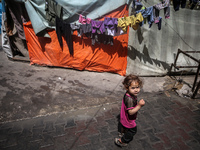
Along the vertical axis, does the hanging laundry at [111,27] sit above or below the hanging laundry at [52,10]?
below

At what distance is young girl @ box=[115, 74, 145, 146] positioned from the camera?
252 cm

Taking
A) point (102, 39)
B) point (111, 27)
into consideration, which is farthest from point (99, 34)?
point (111, 27)

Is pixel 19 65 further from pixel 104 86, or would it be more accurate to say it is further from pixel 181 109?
pixel 181 109

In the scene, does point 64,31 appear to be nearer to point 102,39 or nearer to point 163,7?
point 102,39

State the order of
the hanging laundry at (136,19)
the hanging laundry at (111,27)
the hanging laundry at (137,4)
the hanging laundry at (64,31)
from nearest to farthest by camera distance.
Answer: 1. the hanging laundry at (136,19)
2. the hanging laundry at (137,4)
3. the hanging laundry at (111,27)
4. the hanging laundry at (64,31)

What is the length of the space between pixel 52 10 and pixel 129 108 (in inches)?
217

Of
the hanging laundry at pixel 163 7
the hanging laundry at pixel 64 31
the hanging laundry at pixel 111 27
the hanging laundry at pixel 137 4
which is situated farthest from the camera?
the hanging laundry at pixel 64 31

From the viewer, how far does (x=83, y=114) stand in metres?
4.15

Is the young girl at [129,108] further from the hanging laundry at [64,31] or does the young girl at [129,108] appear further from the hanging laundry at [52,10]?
the hanging laundry at [52,10]

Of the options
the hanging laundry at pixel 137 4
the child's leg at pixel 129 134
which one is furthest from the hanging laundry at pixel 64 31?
the child's leg at pixel 129 134

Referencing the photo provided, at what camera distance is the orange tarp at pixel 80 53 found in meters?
6.54

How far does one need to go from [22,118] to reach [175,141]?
13.0 feet

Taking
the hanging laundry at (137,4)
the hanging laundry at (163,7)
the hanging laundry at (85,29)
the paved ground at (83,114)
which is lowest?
the paved ground at (83,114)

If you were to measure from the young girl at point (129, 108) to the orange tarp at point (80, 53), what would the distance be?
3939mm
